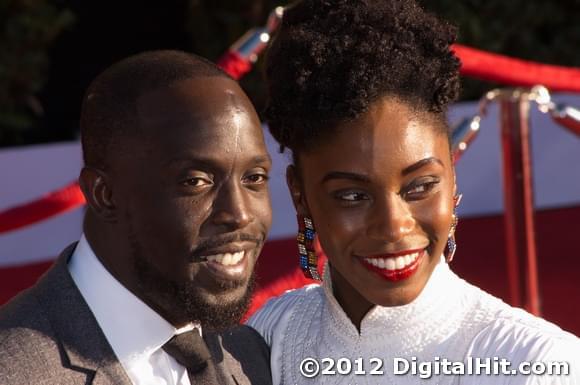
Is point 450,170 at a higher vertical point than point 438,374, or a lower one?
higher

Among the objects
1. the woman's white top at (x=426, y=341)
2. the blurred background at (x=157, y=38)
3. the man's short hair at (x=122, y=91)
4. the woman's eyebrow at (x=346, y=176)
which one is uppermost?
the blurred background at (x=157, y=38)

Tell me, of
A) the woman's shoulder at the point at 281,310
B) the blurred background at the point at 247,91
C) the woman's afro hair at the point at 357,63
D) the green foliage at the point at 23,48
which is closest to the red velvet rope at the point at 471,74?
the blurred background at the point at 247,91

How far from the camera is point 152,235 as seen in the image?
190 centimetres

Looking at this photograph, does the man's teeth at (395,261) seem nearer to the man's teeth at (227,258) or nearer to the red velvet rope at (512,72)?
the man's teeth at (227,258)

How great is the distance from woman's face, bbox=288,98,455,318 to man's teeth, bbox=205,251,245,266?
31 cm

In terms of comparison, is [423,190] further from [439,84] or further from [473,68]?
[473,68]

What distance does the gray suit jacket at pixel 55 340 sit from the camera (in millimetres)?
1833

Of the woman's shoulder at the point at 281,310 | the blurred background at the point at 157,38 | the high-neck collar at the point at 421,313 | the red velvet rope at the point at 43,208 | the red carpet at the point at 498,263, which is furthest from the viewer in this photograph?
the blurred background at the point at 157,38

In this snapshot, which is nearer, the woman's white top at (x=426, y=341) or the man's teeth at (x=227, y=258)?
the man's teeth at (x=227, y=258)

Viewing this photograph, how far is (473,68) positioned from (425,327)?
2.24 meters

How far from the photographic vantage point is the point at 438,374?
7.24 ft

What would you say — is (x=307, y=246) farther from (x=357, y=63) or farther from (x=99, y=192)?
(x=99, y=192)

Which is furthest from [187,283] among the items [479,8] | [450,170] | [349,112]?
[479,8]

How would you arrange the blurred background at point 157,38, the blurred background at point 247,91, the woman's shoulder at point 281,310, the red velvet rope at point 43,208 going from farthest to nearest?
the blurred background at point 157,38, the blurred background at point 247,91, the red velvet rope at point 43,208, the woman's shoulder at point 281,310
